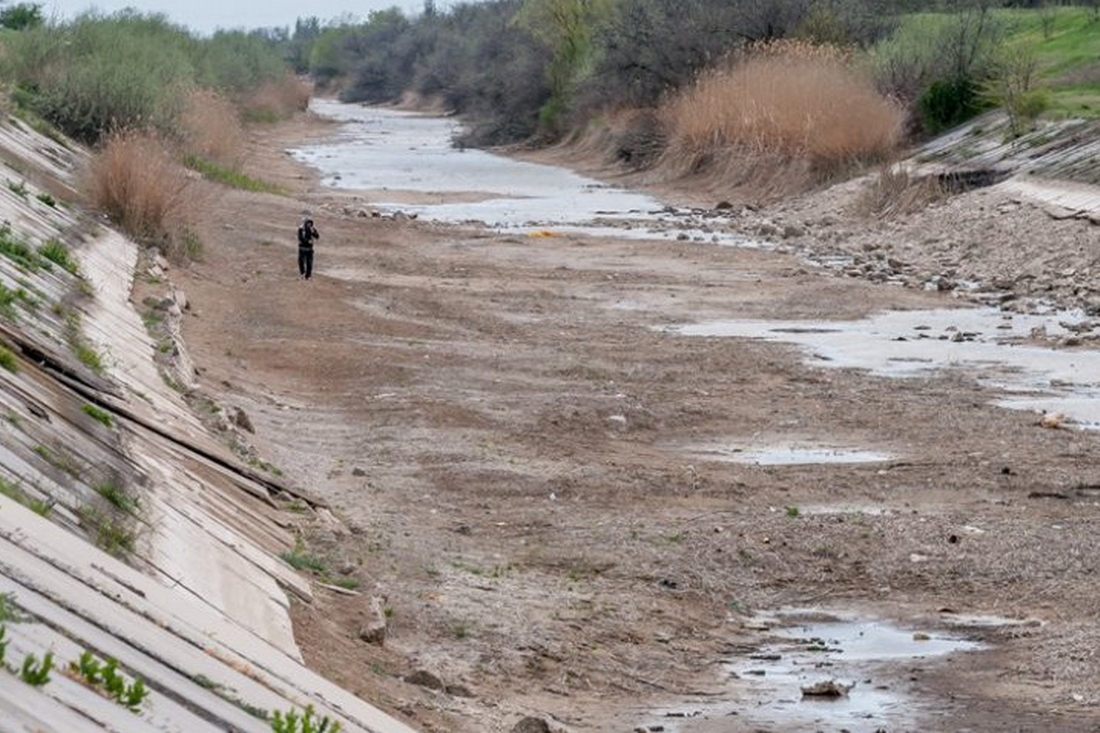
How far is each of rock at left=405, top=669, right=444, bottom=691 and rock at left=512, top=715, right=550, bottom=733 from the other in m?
0.93

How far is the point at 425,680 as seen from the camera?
999 cm

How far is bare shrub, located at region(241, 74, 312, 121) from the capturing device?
97812 mm

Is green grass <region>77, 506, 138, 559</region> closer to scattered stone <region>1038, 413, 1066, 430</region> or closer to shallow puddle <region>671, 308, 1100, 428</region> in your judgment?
scattered stone <region>1038, 413, 1066, 430</region>

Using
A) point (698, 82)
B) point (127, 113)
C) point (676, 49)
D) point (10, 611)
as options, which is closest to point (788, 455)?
→ point (10, 611)

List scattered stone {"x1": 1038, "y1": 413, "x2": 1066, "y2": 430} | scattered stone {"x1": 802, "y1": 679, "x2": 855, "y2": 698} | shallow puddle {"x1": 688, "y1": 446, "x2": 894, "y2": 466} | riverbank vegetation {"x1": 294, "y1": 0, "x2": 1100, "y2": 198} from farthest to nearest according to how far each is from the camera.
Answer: riverbank vegetation {"x1": 294, "y1": 0, "x2": 1100, "y2": 198} → scattered stone {"x1": 1038, "y1": 413, "x2": 1066, "y2": 430} → shallow puddle {"x1": 688, "y1": 446, "x2": 894, "y2": 466} → scattered stone {"x1": 802, "y1": 679, "x2": 855, "y2": 698}

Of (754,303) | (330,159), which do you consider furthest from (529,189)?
(754,303)

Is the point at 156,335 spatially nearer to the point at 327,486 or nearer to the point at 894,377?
the point at 327,486

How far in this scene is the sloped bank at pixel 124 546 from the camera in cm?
604

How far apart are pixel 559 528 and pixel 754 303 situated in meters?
16.1

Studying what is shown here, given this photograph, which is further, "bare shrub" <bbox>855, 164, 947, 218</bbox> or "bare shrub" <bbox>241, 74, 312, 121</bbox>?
"bare shrub" <bbox>241, 74, 312, 121</bbox>

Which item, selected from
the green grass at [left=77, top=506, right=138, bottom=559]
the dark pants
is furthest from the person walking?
the green grass at [left=77, top=506, right=138, bottom=559]

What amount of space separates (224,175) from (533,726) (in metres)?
38.9

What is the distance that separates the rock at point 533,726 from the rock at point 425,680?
93 cm

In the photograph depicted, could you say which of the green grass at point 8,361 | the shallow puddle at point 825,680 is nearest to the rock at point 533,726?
the shallow puddle at point 825,680
